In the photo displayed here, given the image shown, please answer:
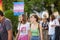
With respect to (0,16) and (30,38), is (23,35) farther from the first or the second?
(0,16)

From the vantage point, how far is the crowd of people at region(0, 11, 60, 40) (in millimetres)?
8455

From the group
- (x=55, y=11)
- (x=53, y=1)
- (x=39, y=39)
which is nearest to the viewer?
(x=39, y=39)

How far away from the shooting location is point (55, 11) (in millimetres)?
25250

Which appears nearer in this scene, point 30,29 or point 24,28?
point 30,29

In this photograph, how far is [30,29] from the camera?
33.7ft

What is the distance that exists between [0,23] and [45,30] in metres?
6.43

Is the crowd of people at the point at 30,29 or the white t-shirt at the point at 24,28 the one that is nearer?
the crowd of people at the point at 30,29

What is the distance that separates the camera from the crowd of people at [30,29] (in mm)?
8455

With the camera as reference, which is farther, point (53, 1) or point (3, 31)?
point (53, 1)

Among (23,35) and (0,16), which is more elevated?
(0,16)

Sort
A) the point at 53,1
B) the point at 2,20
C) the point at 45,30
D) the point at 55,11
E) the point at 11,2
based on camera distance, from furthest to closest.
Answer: the point at 55,11
the point at 53,1
the point at 11,2
the point at 45,30
the point at 2,20

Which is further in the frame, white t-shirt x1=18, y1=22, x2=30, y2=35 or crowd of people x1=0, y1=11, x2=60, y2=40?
white t-shirt x1=18, y1=22, x2=30, y2=35

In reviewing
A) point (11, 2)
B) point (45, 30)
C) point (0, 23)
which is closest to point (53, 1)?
point (11, 2)

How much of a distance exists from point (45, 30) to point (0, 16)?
6.72 metres
